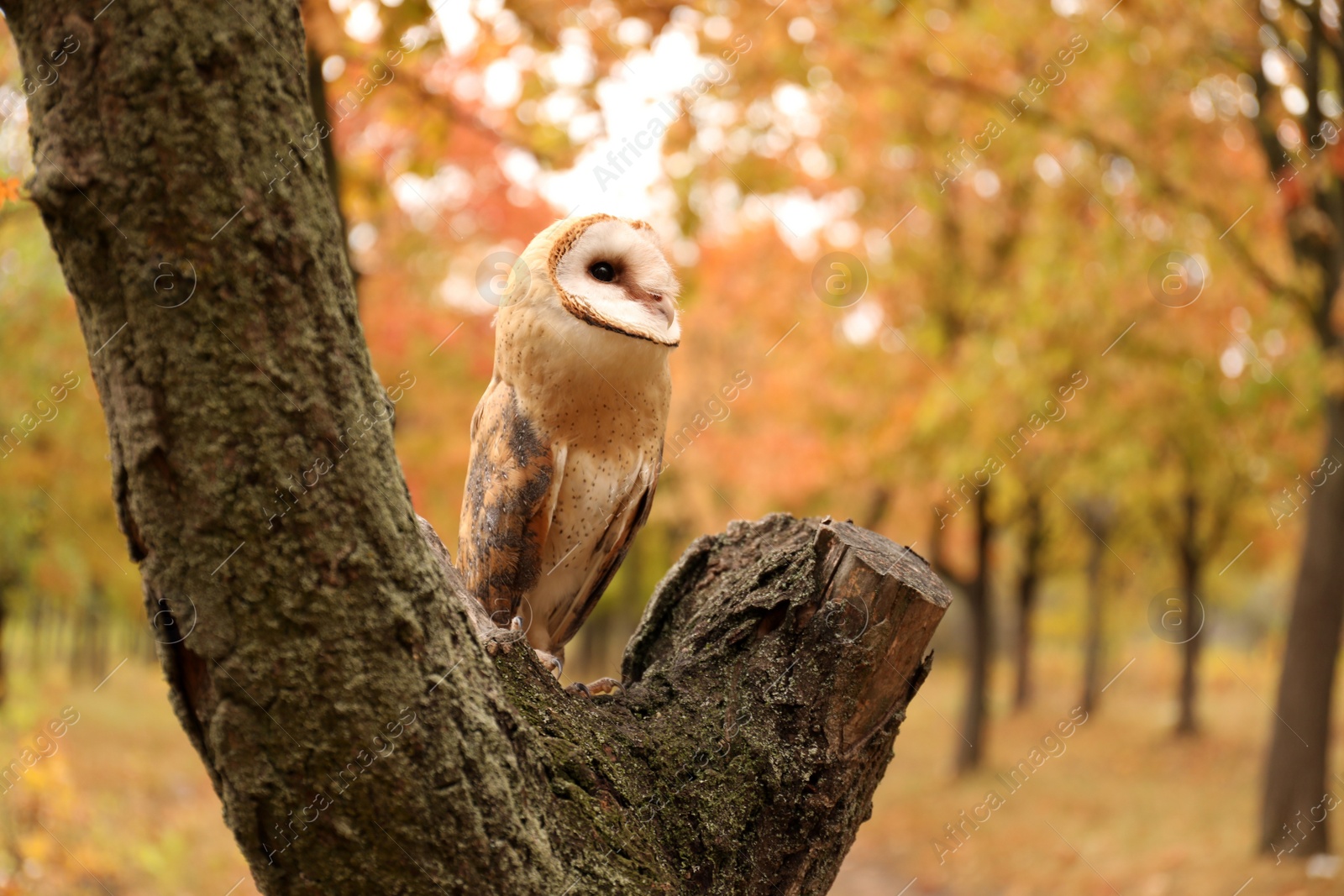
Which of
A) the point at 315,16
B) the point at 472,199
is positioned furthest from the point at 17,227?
the point at 315,16

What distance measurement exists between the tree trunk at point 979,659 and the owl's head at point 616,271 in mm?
11366

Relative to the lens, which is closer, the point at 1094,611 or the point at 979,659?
the point at 979,659

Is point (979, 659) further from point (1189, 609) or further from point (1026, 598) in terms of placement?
point (1026, 598)

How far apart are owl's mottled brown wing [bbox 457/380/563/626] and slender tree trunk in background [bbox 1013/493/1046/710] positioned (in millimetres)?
14657

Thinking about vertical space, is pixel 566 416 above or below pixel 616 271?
below

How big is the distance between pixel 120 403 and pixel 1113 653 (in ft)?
107

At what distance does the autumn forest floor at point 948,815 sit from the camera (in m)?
7.18

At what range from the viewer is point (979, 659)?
519 inches

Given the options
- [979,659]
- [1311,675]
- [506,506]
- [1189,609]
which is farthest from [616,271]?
[1189,609]

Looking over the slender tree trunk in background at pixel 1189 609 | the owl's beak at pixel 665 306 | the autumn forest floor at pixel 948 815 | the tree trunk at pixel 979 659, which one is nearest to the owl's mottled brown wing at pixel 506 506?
the owl's beak at pixel 665 306

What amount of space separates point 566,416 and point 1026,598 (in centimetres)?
1670

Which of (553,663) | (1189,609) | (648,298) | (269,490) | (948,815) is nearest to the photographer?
(269,490)

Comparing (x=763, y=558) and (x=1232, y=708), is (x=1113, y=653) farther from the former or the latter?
(x=763, y=558)

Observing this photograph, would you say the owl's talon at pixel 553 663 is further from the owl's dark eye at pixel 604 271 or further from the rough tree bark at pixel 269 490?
the owl's dark eye at pixel 604 271
